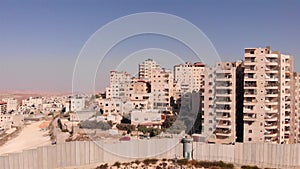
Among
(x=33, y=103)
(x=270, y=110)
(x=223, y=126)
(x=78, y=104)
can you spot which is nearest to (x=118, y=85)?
(x=78, y=104)

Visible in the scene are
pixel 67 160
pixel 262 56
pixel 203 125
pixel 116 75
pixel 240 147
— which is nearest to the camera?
pixel 67 160

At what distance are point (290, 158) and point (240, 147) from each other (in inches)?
48.1

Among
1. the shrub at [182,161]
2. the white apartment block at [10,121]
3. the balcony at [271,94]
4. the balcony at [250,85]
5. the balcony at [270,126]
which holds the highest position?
the balcony at [250,85]

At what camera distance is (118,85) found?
22.0 m

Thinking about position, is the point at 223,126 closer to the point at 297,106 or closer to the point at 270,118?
the point at 270,118

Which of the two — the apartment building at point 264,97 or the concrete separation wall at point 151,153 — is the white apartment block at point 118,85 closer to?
the apartment building at point 264,97

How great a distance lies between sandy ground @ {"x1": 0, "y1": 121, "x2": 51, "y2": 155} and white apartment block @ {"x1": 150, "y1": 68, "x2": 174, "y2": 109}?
21.8ft

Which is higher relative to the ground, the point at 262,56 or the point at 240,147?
the point at 262,56

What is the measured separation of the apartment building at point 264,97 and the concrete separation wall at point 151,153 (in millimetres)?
3191

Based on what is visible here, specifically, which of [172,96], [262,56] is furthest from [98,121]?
[262,56]

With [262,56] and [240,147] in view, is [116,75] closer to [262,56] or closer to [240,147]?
[262,56]

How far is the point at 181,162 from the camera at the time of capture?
7871 mm

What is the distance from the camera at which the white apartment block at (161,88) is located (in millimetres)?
18000

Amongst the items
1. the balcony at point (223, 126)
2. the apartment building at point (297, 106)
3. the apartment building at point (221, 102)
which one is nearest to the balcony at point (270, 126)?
the apartment building at point (221, 102)
